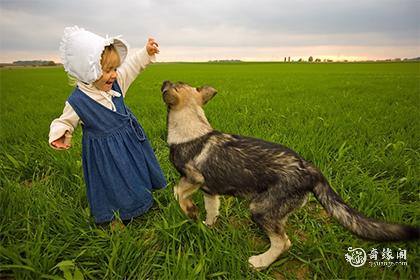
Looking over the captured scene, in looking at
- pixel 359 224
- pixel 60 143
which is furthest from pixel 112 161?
pixel 359 224

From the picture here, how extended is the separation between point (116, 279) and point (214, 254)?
0.83 m

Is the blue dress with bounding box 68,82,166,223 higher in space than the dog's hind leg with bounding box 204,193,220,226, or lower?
higher

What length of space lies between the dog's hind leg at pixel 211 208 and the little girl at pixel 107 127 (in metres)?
0.64

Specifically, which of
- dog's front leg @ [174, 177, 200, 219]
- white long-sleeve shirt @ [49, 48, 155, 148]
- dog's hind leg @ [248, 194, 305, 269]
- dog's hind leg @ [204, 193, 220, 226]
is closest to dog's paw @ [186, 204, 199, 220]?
dog's front leg @ [174, 177, 200, 219]

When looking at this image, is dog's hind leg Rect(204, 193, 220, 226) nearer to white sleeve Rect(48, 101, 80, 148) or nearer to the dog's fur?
the dog's fur

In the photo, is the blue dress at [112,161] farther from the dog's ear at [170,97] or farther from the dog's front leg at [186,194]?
the dog's ear at [170,97]

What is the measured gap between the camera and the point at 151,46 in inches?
115

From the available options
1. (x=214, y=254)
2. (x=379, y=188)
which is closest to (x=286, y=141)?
(x=379, y=188)

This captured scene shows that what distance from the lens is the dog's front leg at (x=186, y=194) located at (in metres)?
2.43

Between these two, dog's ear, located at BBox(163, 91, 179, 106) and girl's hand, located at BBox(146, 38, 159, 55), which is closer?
dog's ear, located at BBox(163, 91, 179, 106)

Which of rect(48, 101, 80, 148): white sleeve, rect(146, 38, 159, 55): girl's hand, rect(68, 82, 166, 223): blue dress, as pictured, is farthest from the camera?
rect(146, 38, 159, 55): girl's hand

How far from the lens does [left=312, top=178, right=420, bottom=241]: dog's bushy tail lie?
1892 millimetres

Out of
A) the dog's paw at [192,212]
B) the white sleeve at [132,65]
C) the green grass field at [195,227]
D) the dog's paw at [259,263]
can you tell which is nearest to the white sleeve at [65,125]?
the white sleeve at [132,65]

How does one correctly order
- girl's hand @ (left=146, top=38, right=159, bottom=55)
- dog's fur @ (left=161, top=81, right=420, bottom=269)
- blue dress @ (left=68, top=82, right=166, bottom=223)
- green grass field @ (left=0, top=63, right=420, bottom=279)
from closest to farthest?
dog's fur @ (left=161, top=81, right=420, bottom=269)
green grass field @ (left=0, top=63, right=420, bottom=279)
blue dress @ (left=68, top=82, right=166, bottom=223)
girl's hand @ (left=146, top=38, right=159, bottom=55)
